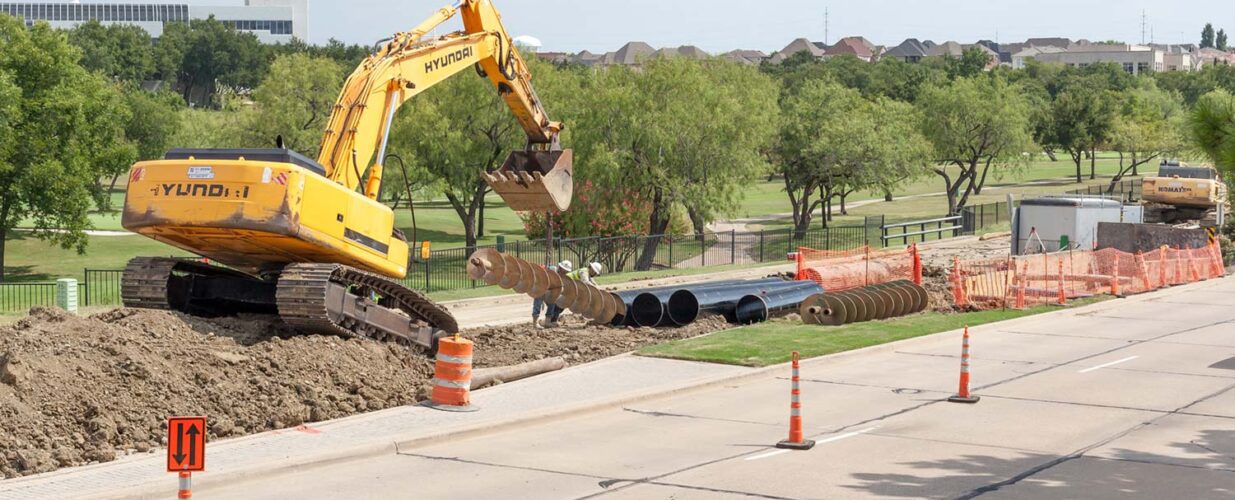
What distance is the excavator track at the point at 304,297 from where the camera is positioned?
61.3ft

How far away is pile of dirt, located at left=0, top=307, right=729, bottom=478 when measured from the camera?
1433cm

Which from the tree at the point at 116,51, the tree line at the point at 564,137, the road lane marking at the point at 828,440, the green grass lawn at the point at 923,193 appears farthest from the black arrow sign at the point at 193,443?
the tree at the point at 116,51

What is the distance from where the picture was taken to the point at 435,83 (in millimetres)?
24125

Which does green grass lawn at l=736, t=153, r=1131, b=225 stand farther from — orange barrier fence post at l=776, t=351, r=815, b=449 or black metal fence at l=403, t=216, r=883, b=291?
orange barrier fence post at l=776, t=351, r=815, b=449

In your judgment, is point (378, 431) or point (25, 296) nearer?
point (378, 431)

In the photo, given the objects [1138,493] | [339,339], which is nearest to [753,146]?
[339,339]

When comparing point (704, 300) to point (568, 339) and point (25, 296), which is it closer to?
point (568, 339)

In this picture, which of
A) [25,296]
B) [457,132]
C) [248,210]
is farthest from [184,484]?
[457,132]

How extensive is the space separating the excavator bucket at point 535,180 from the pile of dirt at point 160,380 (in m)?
6.28

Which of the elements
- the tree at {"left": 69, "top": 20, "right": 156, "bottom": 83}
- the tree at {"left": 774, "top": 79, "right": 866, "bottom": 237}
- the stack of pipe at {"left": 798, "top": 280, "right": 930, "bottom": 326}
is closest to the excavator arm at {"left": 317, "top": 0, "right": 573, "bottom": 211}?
the stack of pipe at {"left": 798, "top": 280, "right": 930, "bottom": 326}

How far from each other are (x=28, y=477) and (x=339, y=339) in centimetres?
606

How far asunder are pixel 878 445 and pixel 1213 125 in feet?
15.7

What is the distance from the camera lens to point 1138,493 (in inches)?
516

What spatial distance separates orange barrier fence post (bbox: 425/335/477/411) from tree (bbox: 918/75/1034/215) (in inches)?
2545
